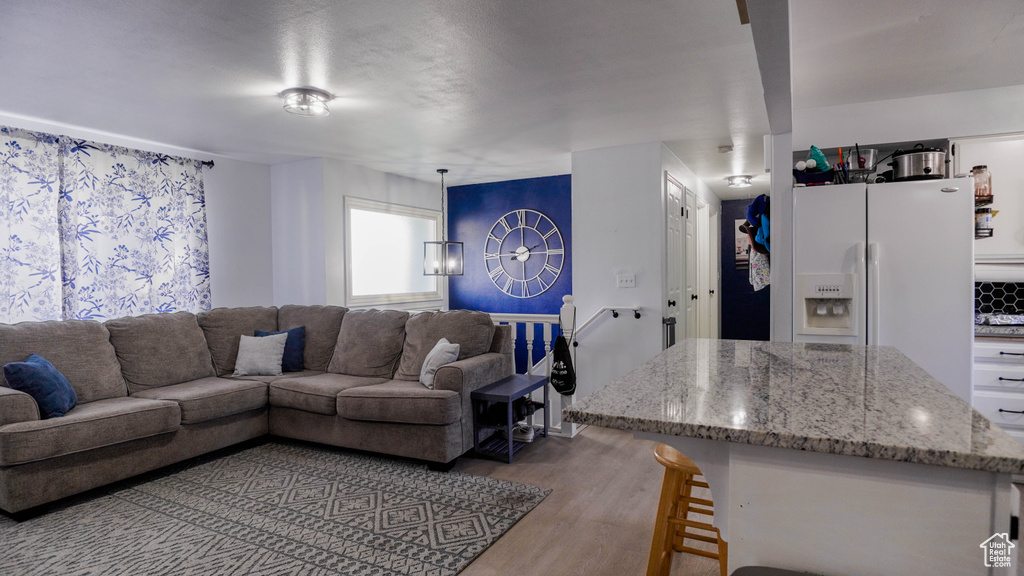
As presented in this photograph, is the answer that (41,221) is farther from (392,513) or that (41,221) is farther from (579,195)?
(579,195)

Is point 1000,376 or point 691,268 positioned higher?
point 691,268

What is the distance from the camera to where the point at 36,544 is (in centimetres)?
244

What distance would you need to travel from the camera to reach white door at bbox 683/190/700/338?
17.5 feet

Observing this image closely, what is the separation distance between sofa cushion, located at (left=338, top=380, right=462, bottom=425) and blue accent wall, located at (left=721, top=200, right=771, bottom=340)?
5179 mm

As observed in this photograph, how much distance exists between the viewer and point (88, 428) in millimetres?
2838

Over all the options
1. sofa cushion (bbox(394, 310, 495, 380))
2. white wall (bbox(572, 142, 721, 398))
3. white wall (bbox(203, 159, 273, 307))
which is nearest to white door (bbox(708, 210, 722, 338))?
white wall (bbox(572, 142, 721, 398))

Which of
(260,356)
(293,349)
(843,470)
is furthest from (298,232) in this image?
(843,470)

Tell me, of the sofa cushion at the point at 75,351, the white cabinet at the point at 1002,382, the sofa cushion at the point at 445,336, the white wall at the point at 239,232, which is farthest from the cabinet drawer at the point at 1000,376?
the white wall at the point at 239,232

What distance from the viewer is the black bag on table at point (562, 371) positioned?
12.0ft

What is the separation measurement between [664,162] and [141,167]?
4056 mm

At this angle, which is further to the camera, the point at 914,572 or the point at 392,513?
the point at 392,513

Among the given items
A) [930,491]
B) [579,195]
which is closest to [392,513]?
[930,491]

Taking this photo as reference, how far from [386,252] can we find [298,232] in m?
0.98

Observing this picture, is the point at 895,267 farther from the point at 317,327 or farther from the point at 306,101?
the point at 317,327
